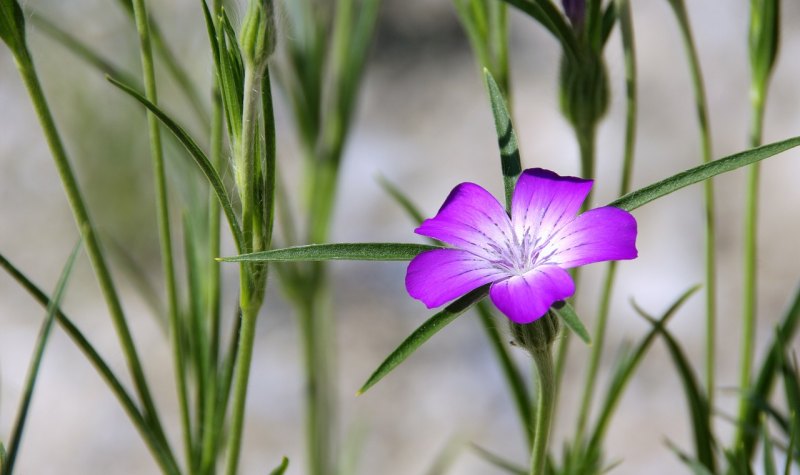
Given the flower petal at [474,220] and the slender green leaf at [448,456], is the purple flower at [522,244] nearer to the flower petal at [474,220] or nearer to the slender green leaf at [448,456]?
the flower petal at [474,220]

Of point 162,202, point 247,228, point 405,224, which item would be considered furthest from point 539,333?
point 405,224

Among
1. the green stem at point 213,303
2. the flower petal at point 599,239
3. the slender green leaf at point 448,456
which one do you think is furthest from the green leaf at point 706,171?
the slender green leaf at point 448,456

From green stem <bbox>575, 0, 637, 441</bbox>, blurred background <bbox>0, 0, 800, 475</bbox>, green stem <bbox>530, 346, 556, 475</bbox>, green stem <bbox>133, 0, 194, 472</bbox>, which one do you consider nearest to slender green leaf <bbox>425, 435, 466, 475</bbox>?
blurred background <bbox>0, 0, 800, 475</bbox>

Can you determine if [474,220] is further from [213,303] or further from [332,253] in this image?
[213,303]

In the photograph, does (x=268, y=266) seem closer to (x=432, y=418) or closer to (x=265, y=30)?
(x=265, y=30)

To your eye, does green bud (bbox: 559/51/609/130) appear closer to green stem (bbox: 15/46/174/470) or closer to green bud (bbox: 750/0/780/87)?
green bud (bbox: 750/0/780/87)
